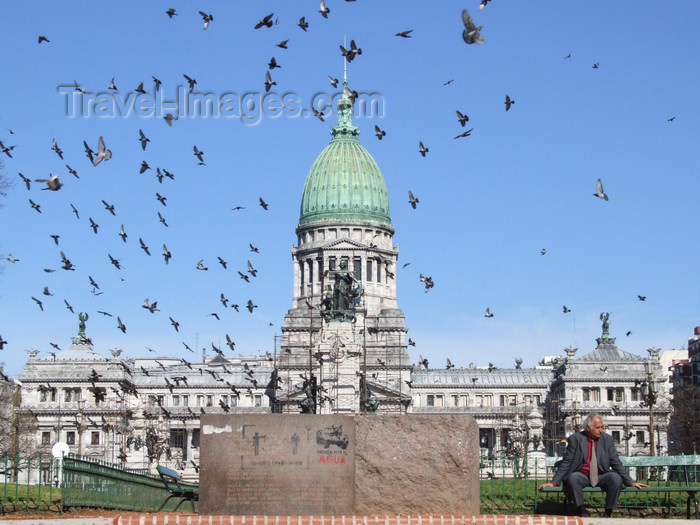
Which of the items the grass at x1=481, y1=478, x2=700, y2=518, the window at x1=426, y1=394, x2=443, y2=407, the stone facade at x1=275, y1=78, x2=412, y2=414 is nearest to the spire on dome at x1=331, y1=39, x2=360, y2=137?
the stone facade at x1=275, y1=78, x2=412, y2=414

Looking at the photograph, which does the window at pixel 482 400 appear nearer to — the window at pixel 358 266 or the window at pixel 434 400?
the window at pixel 434 400

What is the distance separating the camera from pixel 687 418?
110 metres

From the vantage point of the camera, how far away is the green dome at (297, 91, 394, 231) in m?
147

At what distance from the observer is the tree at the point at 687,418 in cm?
10662

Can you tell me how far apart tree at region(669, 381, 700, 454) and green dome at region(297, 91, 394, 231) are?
44.7 meters

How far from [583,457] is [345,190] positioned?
122536 mm

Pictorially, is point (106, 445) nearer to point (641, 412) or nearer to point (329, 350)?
point (329, 350)

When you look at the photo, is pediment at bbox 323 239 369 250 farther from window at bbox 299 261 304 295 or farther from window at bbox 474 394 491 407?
window at bbox 474 394 491 407

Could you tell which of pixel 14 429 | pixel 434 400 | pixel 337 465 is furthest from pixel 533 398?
pixel 337 465

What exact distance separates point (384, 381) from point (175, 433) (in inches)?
1053

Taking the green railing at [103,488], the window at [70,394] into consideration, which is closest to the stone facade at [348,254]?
the window at [70,394]

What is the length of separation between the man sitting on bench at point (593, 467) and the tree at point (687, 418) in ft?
254

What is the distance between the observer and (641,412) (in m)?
129

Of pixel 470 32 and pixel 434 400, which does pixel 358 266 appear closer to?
pixel 434 400
